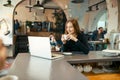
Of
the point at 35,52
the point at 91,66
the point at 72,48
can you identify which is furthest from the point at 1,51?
the point at 72,48

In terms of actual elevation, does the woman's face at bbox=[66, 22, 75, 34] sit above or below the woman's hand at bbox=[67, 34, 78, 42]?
above

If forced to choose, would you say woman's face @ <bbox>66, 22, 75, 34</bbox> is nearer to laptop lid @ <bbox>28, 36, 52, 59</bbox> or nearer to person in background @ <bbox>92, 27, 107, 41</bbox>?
laptop lid @ <bbox>28, 36, 52, 59</bbox>

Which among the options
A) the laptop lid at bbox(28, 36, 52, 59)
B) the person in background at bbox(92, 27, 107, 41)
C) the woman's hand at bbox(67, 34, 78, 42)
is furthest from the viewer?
the person in background at bbox(92, 27, 107, 41)

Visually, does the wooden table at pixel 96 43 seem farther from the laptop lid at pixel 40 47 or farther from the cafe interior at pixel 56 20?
the laptop lid at pixel 40 47

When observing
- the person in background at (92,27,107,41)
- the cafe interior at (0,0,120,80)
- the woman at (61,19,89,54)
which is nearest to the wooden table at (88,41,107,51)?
the cafe interior at (0,0,120,80)

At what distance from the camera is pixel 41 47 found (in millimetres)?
1827

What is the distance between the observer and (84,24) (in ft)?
17.9

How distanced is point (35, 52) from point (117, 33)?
391 centimetres

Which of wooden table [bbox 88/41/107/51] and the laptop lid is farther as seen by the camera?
wooden table [bbox 88/41/107/51]

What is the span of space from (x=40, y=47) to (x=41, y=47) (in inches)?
0.7

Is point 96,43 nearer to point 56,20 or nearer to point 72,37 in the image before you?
point 56,20

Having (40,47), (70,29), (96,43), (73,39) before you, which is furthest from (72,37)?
(96,43)

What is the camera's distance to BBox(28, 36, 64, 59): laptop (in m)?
1.76

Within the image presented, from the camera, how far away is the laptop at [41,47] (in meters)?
1.76
